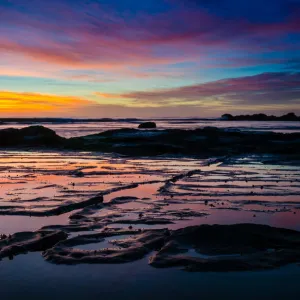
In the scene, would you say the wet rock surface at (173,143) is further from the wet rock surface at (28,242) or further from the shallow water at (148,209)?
the wet rock surface at (28,242)

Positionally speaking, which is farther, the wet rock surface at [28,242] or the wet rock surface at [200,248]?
the wet rock surface at [28,242]

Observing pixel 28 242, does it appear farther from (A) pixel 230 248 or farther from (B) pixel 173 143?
(B) pixel 173 143

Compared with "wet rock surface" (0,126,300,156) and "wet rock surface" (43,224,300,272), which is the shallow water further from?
"wet rock surface" (0,126,300,156)

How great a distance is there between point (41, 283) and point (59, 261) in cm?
75

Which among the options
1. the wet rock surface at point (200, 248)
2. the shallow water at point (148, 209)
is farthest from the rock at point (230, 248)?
the shallow water at point (148, 209)

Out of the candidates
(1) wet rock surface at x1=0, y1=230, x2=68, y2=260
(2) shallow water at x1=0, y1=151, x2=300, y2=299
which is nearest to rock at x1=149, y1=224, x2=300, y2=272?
(2) shallow water at x1=0, y1=151, x2=300, y2=299

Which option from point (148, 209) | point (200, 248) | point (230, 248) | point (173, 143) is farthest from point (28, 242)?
point (173, 143)

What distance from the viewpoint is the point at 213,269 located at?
6027mm

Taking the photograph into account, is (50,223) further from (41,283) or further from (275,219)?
(275,219)

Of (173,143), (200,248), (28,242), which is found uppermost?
(173,143)

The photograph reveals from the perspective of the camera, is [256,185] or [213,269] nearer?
[213,269]

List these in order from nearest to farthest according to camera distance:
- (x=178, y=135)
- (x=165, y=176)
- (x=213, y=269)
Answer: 1. (x=213, y=269)
2. (x=165, y=176)
3. (x=178, y=135)

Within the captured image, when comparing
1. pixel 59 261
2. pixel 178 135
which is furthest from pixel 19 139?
pixel 59 261

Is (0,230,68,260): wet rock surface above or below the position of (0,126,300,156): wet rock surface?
below
